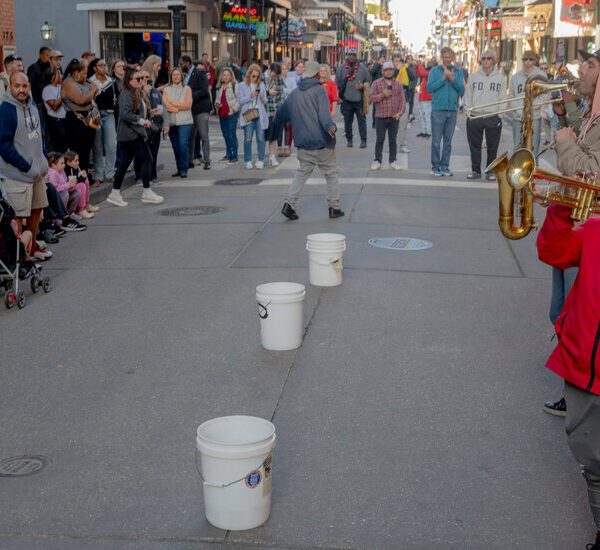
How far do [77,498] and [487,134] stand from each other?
12.5 m

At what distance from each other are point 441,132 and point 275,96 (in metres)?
3.70

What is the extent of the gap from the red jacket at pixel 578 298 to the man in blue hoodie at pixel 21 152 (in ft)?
20.4

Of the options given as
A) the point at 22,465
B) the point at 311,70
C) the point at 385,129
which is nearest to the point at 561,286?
the point at 22,465

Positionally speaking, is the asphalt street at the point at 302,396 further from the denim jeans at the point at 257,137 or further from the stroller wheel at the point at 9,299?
the denim jeans at the point at 257,137

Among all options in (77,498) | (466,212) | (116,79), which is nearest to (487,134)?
(466,212)

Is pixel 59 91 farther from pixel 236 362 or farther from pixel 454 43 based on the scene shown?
pixel 454 43

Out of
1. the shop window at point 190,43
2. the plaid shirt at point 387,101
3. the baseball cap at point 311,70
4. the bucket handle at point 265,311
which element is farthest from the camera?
the shop window at point 190,43

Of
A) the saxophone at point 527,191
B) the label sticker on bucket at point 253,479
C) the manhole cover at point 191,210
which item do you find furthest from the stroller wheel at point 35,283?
Answer: the saxophone at point 527,191

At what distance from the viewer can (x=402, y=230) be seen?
1173cm

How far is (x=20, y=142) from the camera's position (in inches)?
361

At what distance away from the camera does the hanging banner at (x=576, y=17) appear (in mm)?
34500

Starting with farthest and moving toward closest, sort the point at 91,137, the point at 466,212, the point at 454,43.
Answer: the point at 454,43
the point at 91,137
the point at 466,212

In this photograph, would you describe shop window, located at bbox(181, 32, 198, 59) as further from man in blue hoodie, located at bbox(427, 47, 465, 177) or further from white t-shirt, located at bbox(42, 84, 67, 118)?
white t-shirt, located at bbox(42, 84, 67, 118)

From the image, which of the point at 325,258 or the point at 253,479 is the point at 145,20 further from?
the point at 253,479
